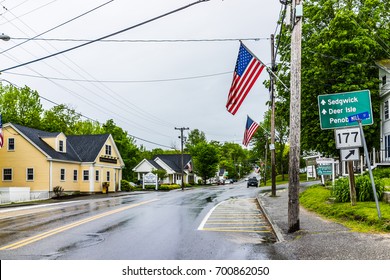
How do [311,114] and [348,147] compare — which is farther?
[311,114]

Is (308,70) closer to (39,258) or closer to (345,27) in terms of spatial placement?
(345,27)

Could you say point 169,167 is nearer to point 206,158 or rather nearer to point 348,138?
point 206,158

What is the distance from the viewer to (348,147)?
12.1 m

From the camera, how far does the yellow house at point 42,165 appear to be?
3669 centimetres

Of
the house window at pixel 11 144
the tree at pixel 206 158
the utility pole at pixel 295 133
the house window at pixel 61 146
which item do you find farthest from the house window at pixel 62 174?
the tree at pixel 206 158

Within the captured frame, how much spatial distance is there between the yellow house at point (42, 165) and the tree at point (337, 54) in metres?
22.1

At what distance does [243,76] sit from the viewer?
16.2m

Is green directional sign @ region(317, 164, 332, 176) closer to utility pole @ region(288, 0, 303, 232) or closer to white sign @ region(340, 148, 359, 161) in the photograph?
white sign @ region(340, 148, 359, 161)

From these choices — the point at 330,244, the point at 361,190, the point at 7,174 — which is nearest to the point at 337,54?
the point at 361,190

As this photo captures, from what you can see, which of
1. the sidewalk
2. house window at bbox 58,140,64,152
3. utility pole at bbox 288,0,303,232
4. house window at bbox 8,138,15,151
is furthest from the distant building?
the sidewalk

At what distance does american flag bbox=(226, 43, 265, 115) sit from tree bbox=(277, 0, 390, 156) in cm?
1221

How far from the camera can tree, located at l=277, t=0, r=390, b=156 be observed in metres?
27.0

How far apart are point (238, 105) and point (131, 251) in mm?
8902
